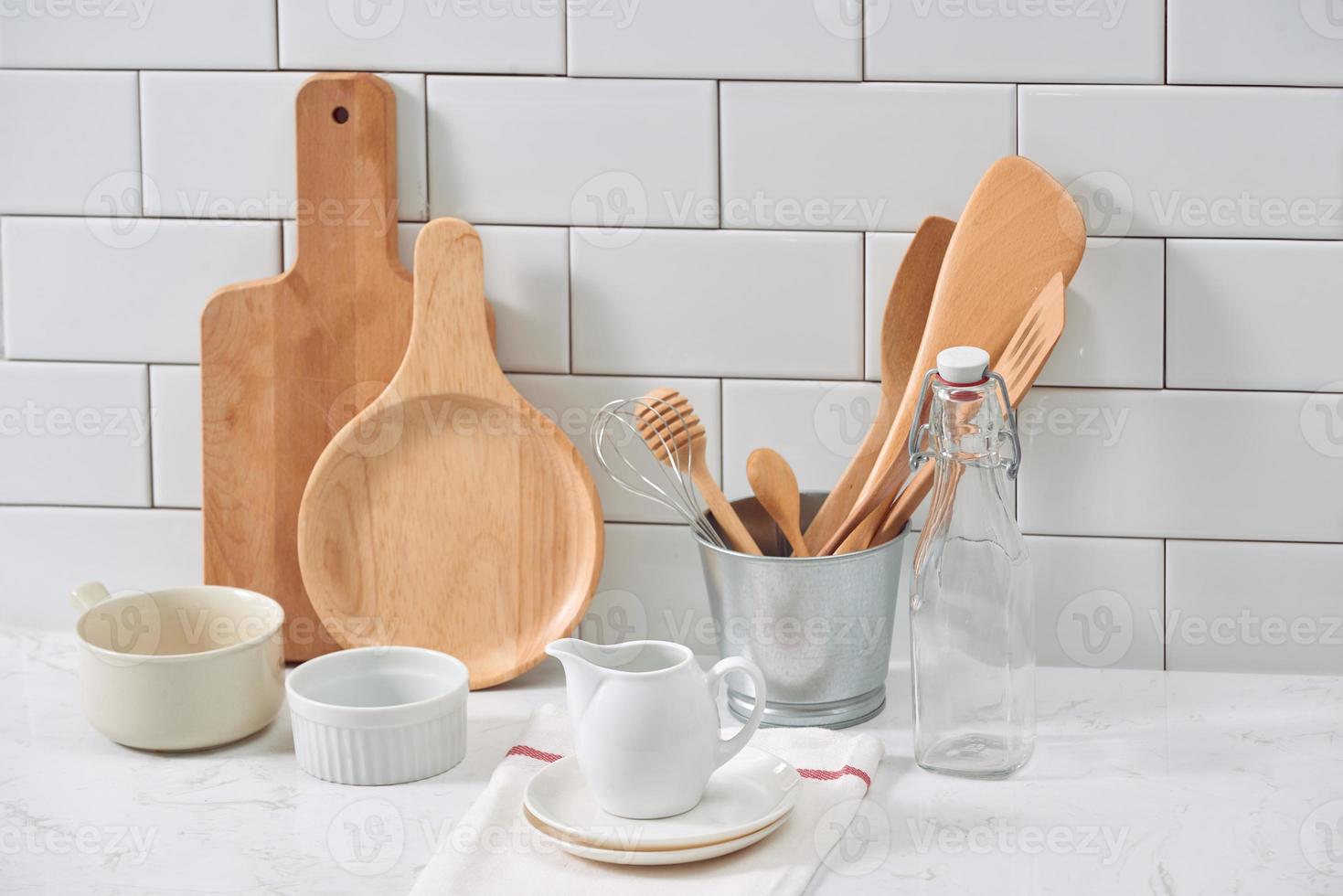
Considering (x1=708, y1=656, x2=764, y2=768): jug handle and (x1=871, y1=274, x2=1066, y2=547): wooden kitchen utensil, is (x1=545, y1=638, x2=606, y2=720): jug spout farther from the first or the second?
(x1=871, y1=274, x2=1066, y2=547): wooden kitchen utensil

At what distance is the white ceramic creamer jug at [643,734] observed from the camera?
70 cm

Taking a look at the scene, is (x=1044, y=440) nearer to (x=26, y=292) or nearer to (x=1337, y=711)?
(x=1337, y=711)

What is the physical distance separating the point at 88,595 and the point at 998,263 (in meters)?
0.65

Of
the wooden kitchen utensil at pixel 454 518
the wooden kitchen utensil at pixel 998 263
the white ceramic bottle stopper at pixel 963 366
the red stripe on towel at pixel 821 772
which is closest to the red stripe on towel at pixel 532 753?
the red stripe on towel at pixel 821 772

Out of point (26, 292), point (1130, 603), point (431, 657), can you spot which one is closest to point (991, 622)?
point (1130, 603)

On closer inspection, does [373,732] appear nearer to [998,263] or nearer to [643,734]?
[643,734]

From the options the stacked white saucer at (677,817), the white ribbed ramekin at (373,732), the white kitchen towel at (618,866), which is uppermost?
the white ribbed ramekin at (373,732)

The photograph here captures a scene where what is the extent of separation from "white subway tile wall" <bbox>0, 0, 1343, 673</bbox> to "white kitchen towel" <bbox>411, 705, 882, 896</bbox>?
0.80 ft

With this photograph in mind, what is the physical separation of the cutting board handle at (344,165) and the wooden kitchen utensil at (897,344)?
36cm

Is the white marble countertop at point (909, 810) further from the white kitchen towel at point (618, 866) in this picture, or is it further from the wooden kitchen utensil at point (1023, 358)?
the wooden kitchen utensil at point (1023, 358)

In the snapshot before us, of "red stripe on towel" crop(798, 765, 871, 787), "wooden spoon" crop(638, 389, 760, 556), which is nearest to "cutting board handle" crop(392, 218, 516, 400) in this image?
"wooden spoon" crop(638, 389, 760, 556)

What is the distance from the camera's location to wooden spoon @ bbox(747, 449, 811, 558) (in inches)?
33.4

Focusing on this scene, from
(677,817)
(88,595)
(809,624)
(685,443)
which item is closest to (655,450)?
(685,443)

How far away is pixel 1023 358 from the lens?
837 mm
